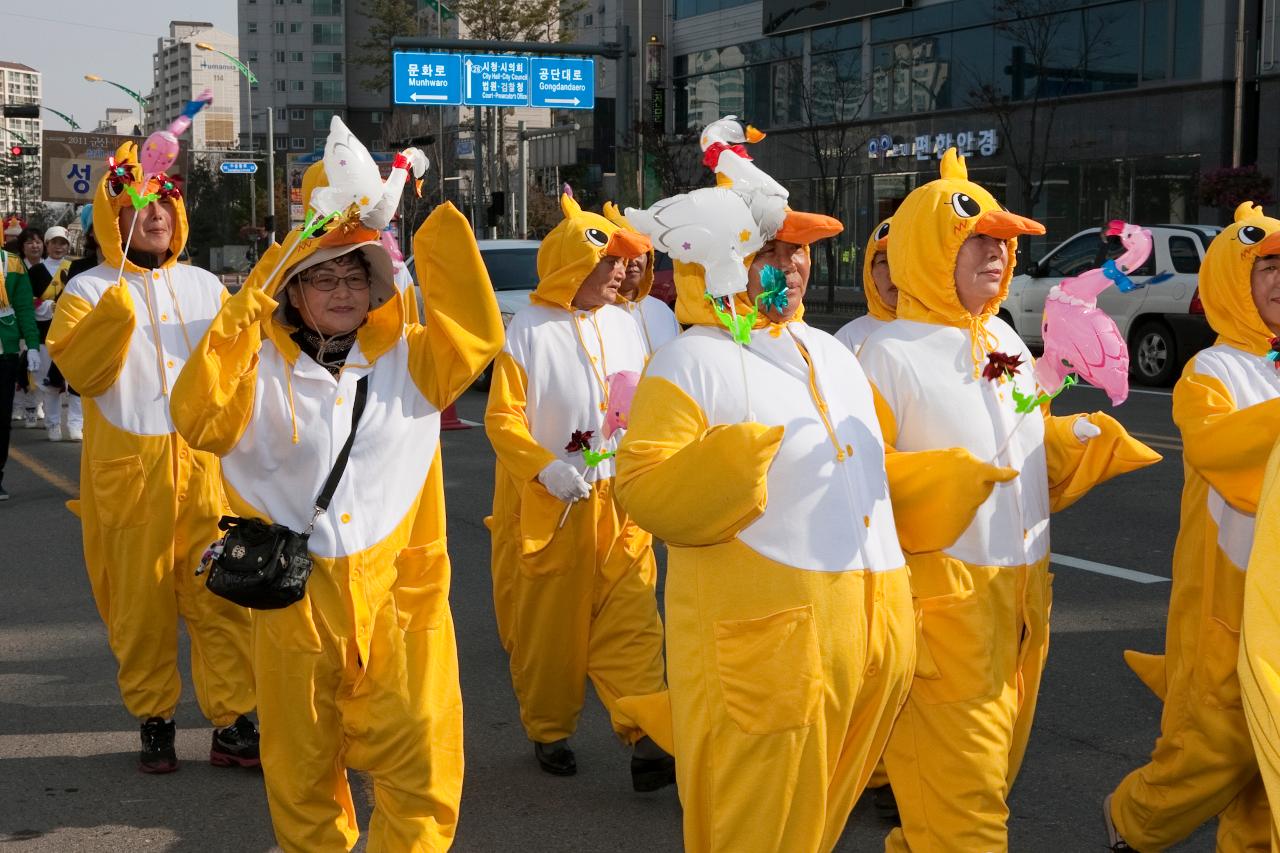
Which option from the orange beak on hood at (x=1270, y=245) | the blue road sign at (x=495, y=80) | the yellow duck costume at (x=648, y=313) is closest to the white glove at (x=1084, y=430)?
the orange beak on hood at (x=1270, y=245)

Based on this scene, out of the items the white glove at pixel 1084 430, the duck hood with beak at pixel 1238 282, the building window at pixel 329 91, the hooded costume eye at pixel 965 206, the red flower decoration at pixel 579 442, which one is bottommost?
the red flower decoration at pixel 579 442

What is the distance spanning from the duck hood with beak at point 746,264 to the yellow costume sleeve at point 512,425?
1574mm

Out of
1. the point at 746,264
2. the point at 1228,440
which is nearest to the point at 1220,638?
the point at 1228,440

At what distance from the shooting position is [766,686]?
318 cm

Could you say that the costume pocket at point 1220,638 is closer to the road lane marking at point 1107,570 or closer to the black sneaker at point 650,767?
the black sneaker at point 650,767

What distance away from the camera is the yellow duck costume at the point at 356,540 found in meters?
3.72

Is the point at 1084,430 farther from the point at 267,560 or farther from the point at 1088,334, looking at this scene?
the point at 267,560

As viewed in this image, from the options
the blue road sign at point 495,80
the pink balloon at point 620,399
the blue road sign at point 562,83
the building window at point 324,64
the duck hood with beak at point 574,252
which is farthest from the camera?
the building window at point 324,64

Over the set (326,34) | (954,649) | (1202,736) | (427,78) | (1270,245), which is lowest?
(1202,736)

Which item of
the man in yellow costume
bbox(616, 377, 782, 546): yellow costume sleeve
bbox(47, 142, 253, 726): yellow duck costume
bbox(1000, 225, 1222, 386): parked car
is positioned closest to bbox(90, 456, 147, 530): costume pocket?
bbox(47, 142, 253, 726): yellow duck costume

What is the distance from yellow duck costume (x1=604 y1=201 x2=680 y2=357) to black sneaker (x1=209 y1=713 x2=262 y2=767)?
2010mm

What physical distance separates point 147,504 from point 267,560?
6.48ft

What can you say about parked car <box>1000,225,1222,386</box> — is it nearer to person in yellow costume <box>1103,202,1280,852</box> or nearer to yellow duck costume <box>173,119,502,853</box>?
person in yellow costume <box>1103,202,1280,852</box>

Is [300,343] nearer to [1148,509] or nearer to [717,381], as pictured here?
[717,381]
